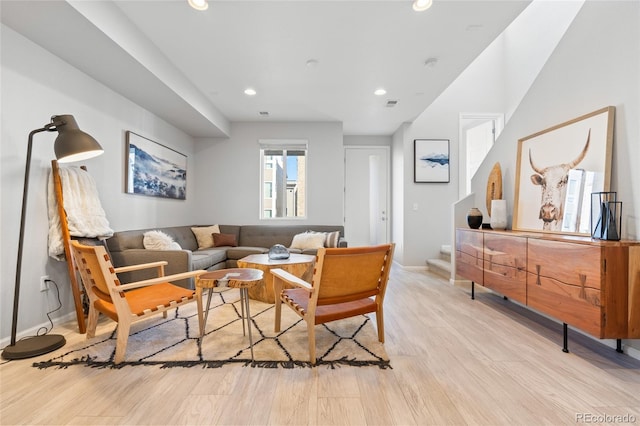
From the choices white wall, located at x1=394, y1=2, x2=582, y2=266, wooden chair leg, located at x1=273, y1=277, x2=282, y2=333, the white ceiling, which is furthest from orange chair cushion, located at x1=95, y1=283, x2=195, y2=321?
white wall, located at x1=394, y1=2, x2=582, y2=266

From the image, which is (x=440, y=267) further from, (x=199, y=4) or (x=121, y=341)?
(x=199, y=4)

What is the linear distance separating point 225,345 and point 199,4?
265 cm

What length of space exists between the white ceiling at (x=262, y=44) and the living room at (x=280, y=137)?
1.19 feet

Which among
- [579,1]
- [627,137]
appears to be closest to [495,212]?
[627,137]

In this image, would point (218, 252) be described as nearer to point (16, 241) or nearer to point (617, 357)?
point (16, 241)

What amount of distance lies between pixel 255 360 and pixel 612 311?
2243mm

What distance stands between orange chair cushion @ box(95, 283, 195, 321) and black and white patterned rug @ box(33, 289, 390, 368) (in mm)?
322

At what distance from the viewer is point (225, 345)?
2.11m

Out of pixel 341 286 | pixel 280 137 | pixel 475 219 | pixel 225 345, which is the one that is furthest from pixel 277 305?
pixel 280 137

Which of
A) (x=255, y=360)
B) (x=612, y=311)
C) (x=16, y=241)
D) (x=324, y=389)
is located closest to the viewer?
(x=324, y=389)

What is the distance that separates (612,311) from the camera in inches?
67.2

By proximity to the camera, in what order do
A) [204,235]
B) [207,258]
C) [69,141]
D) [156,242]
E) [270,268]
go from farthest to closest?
[204,235] < [207,258] < [156,242] < [270,268] < [69,141]

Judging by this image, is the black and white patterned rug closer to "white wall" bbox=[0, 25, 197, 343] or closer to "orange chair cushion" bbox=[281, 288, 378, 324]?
"orange chair cushion" bbox=[281, 288, 378, 324]

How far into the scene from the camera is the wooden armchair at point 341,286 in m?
1.79
